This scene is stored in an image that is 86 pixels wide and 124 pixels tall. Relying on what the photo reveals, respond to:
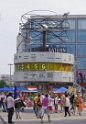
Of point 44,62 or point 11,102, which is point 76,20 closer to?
point 44,62

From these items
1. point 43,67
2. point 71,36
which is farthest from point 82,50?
point 43,67

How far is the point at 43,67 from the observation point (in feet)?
187

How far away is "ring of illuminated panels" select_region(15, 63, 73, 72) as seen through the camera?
57.0m

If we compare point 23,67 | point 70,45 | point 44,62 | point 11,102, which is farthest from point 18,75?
point 70,45

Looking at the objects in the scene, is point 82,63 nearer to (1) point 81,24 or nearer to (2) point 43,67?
(1) point 81,24

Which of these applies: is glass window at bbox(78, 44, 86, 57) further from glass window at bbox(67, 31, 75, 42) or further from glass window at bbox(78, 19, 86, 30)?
glass window at bbox(78, 19, 86, 30)

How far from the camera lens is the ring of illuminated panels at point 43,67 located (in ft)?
187

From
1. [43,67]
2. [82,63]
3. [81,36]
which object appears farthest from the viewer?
[81,36]

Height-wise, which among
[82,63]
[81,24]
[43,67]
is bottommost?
[82,63]

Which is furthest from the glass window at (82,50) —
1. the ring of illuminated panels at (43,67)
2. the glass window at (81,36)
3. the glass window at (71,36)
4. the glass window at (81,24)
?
the ring of illuminated panels at (43,67)

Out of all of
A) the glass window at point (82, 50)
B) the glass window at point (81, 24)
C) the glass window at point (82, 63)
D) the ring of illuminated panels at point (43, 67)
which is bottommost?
the glass window at point (82, 63)

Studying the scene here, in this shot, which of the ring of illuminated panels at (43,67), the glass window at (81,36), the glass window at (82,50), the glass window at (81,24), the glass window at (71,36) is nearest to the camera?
the ring of illuminated panels at (43,67)

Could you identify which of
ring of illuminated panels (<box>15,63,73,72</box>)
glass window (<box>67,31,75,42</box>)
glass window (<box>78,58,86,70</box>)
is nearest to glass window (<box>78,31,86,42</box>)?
glass window (<box>67,31,75,42</box>)

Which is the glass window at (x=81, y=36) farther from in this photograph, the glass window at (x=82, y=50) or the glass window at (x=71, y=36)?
the glass window at (x=71, y=36)
